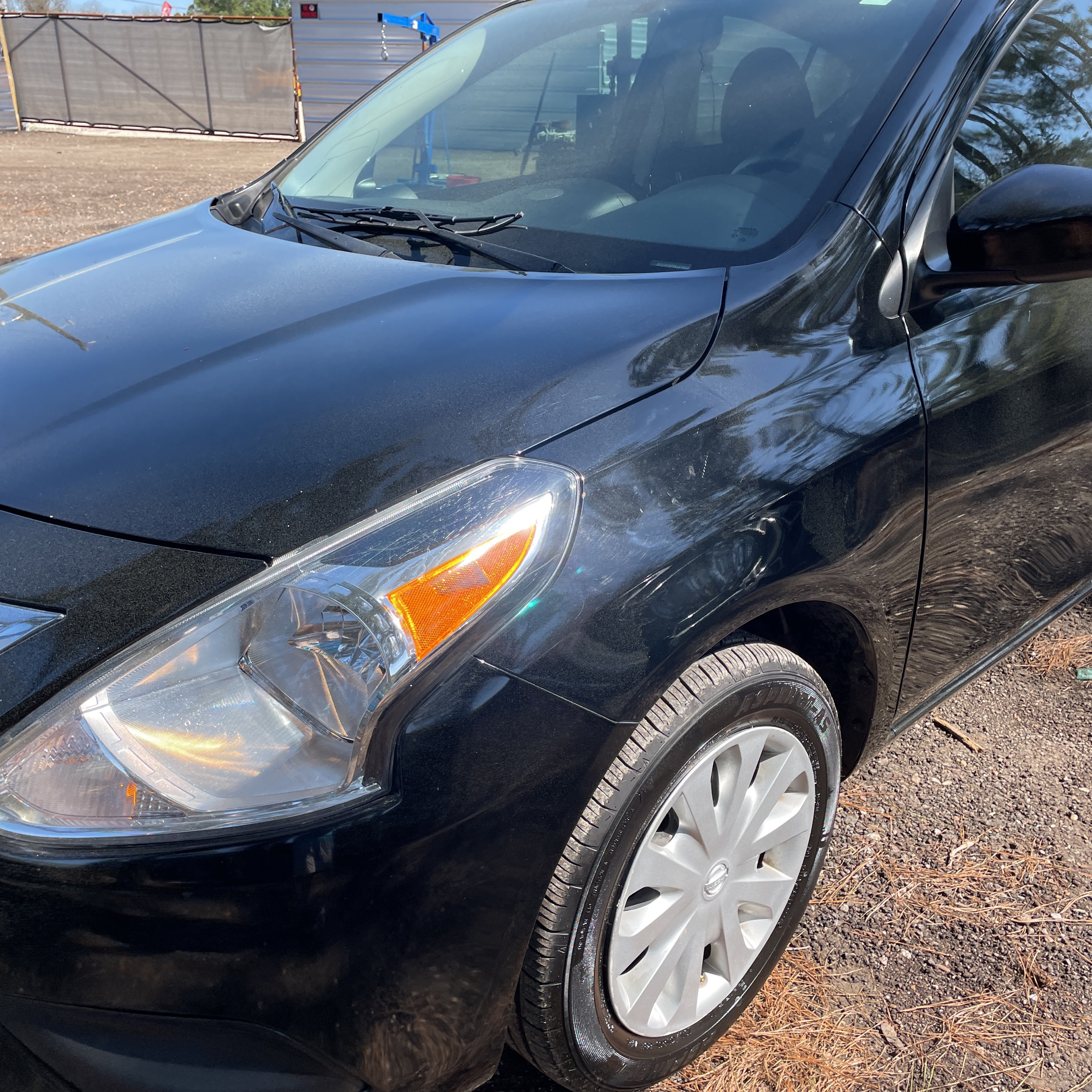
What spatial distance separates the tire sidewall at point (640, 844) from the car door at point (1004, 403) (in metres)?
0.34

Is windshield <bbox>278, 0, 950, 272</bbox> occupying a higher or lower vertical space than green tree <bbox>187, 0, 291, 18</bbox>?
higher

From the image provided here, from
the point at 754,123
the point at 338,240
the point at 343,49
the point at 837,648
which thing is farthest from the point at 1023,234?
the point at 343,49

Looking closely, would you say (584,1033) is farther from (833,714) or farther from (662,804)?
(833,714)

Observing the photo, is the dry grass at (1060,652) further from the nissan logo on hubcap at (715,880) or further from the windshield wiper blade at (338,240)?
the windshield wiper blade at (338,240)

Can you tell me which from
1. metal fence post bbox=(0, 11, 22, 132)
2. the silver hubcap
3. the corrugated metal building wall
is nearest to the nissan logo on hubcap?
the silver hubcap

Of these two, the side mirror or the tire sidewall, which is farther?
the side mirror

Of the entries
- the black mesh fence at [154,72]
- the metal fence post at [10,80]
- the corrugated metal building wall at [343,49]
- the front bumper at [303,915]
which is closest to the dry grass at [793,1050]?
the front bumper at [303,915]

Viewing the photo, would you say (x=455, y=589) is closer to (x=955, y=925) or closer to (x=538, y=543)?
(x=538, y=543)

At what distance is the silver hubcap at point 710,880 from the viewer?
57.8 inches

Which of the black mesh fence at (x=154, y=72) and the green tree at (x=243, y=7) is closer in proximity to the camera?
the black mesh fence at (x=154, y=72)

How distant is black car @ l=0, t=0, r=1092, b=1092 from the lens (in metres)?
1.16

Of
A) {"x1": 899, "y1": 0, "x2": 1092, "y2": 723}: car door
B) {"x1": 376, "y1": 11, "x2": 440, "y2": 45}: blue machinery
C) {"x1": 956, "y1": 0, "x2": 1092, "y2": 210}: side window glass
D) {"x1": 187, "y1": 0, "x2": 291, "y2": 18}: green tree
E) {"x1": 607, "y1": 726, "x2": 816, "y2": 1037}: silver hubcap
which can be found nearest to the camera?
{"x1": 607, "y1": 726, "x2": 816, "y2": 1037}: silver hubcap

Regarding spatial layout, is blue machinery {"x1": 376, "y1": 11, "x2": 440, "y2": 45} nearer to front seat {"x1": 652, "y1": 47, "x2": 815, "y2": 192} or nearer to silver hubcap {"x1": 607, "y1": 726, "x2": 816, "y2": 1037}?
front seat {"x1": 652, "y1": 47, "x2": 815, "y2": 192}

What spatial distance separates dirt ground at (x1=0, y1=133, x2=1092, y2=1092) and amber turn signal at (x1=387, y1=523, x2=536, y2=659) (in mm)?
930
